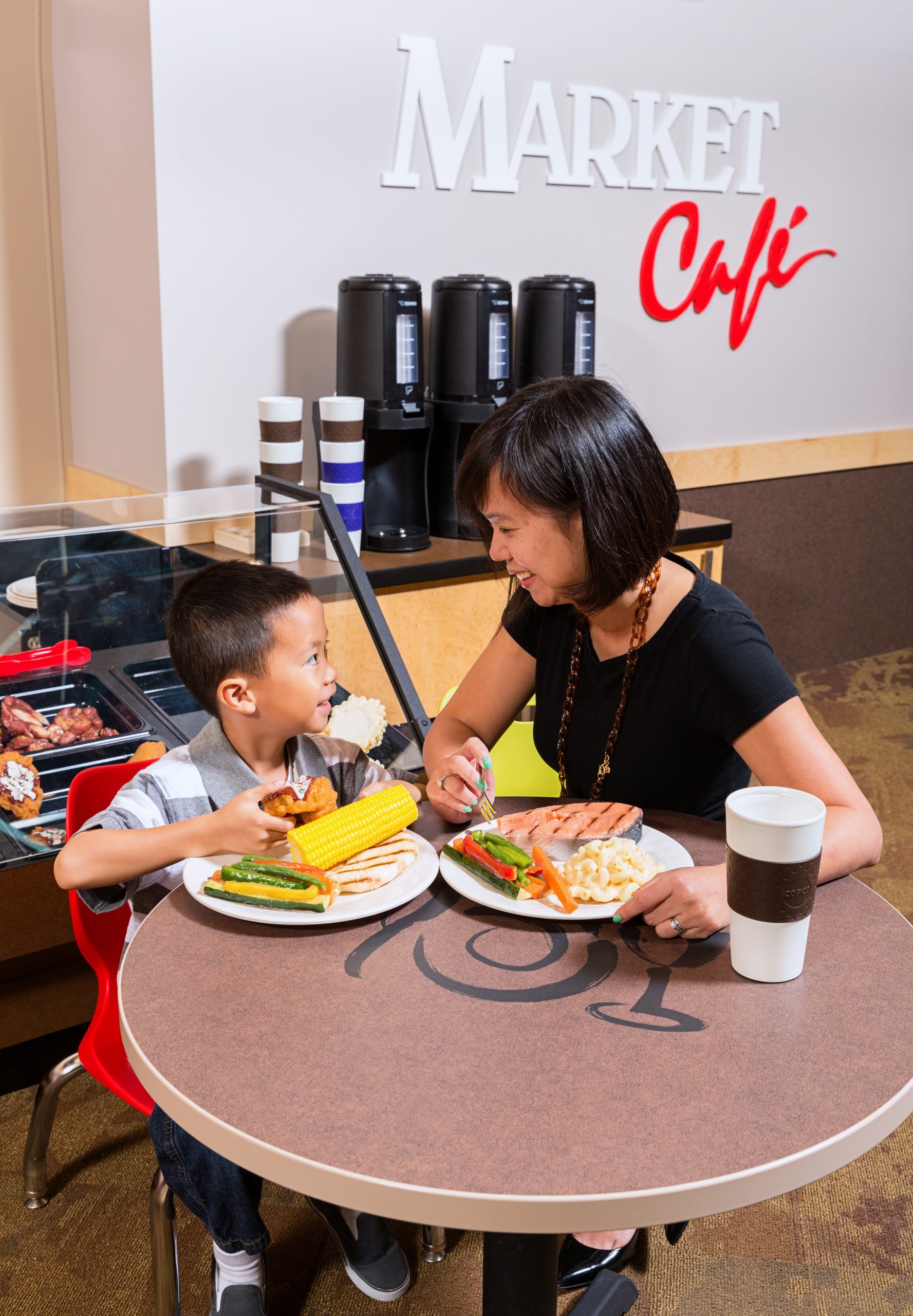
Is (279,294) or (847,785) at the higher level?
(279,294)

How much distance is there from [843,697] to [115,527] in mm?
3452

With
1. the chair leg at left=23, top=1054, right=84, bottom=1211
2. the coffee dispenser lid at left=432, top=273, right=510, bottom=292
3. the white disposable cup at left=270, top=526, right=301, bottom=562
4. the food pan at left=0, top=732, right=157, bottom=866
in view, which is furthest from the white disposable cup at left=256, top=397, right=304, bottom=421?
the chair leg at left=23, top=1054, right=84, bottom=1211

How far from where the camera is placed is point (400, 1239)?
69.3 inches

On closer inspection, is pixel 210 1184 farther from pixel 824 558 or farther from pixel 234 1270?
pixel 824 558

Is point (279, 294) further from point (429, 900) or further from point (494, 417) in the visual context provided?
point (429, 900)

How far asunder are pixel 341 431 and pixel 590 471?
1.30 m

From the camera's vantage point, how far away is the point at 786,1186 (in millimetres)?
832

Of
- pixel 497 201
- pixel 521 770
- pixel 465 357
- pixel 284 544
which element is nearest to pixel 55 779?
pixel 284 544

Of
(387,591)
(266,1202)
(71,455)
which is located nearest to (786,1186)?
(266,1202)

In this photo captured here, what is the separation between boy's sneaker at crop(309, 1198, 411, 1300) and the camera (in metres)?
1.62

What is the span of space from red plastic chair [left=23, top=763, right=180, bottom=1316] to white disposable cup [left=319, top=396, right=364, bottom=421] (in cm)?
126

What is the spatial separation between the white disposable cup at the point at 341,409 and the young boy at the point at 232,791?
3.38 feet

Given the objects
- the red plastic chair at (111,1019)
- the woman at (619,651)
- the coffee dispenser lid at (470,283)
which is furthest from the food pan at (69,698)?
the coffee dispenser lid at (470,283)

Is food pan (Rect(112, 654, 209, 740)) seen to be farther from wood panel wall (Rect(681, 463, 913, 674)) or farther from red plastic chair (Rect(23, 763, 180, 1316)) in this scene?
wood panel wall (Rect(681, 463, 913, 674))
